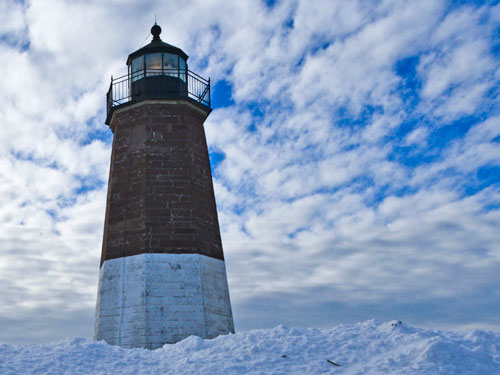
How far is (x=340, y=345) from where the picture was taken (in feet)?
41.6

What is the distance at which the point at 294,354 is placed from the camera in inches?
484

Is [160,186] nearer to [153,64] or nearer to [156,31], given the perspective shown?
[153,64]

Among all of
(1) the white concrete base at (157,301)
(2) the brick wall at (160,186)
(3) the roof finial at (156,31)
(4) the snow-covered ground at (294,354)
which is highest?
(3) the roof finial at (156,31)

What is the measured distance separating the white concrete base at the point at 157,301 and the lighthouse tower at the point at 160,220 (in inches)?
1.4

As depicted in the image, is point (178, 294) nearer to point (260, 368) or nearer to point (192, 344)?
point (192, 344)

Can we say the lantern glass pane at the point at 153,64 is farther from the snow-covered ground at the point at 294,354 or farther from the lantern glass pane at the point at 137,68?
the snow-covered ground at the point at 294,354

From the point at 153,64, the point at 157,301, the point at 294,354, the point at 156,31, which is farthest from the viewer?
the point at 156,31

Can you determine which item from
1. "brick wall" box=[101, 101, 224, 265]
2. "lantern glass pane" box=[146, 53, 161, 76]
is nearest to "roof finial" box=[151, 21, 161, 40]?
"lantern glass pane" box=[146, 53, 161, 76]

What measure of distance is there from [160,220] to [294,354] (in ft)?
30.0

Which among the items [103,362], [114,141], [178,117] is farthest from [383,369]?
[114,141]

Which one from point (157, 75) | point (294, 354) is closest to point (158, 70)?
point (157, 75)

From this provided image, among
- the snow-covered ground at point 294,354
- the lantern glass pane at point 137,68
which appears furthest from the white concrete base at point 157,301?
the lantern glass pane at point 137,68

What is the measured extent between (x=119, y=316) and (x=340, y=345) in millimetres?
9135

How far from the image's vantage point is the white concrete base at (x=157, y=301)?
18.4 meters
